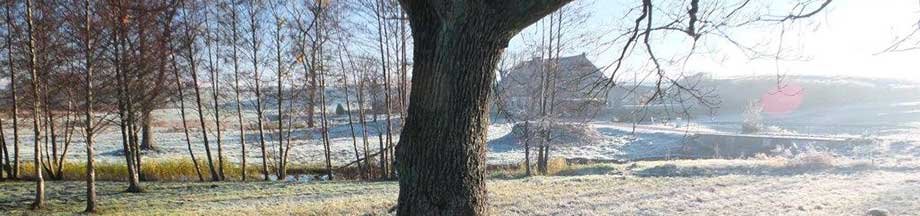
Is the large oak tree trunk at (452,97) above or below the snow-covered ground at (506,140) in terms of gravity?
above

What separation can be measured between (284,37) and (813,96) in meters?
56.9

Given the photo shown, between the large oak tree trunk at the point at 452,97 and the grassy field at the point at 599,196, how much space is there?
4.66 meters

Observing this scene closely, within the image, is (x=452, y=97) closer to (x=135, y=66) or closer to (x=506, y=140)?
(x=135, y=66)

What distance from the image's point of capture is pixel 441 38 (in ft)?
9.90

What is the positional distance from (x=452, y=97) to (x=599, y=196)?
694 cm

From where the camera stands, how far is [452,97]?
→ 10.0 ft

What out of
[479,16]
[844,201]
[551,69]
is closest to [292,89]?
[551,69]

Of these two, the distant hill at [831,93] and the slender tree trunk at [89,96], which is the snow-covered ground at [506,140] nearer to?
the slender tree trunk at [89,96]

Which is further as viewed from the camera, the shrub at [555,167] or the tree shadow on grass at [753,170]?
the shrub at [555,167]

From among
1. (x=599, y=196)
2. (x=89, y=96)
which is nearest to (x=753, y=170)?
(x=599, y=196)

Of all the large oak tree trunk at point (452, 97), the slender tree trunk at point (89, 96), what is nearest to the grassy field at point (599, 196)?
the slender tree trunk at point (89, 96)

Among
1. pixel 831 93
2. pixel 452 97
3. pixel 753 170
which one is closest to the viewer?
pixel 452 97

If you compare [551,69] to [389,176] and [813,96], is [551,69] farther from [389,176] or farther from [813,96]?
[813,96]

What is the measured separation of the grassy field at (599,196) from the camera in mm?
7773
